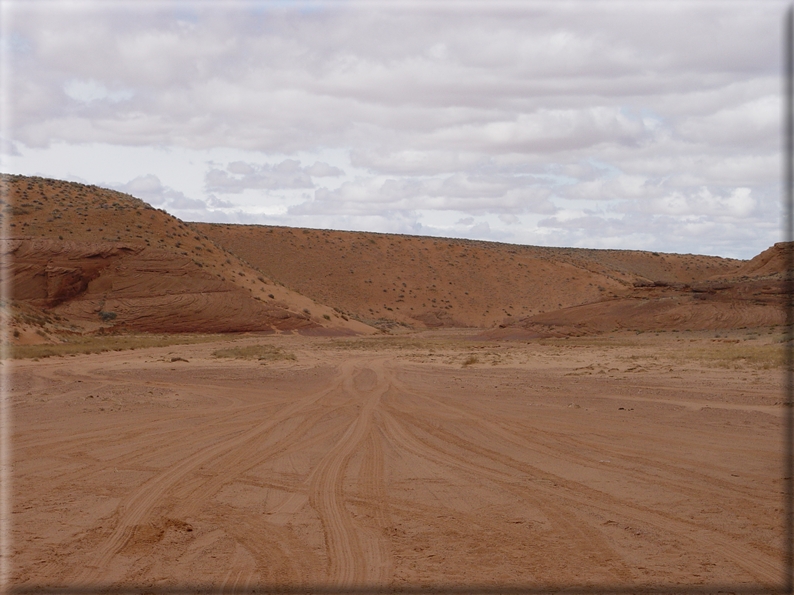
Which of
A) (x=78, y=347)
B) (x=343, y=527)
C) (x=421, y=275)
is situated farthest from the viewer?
(x=421, y=275)

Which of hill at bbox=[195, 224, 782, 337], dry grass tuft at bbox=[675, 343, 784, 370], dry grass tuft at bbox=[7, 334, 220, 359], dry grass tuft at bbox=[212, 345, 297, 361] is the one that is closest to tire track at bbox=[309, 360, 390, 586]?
dry grass tuft at bbox=[675, 343, 784, 370]

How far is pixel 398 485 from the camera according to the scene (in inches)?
387

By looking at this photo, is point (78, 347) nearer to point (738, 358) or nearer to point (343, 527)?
point (738, 358)

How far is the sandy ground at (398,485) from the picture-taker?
6934 millimetres

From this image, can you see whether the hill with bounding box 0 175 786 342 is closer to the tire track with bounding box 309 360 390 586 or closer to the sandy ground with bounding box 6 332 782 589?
the sandy ground with bounding box 6 332 782 589

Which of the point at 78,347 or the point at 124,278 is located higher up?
the point at 124,278

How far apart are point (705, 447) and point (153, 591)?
9137 mm

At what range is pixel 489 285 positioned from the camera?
9306cm

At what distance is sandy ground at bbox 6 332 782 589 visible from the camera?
693 cm

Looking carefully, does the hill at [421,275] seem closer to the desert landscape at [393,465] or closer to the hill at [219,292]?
the hill at [219,292]

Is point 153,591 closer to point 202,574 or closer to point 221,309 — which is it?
point 202,574

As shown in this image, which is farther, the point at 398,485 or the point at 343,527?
the point at 398,485

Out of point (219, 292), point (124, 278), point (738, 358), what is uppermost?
point (124, 278)

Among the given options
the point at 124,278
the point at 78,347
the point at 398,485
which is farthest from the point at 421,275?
the point at 398,485
